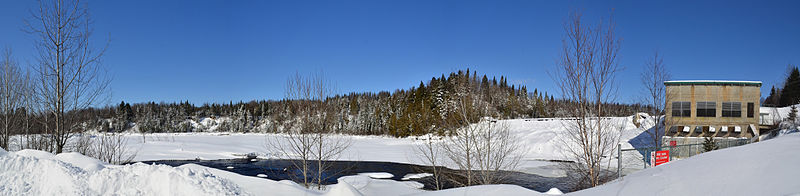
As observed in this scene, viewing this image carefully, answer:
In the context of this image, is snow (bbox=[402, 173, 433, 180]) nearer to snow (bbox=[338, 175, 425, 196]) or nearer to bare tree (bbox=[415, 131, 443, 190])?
bare tree (bbox=[415, 131, 443, 190])

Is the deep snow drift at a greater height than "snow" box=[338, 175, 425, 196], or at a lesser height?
greater

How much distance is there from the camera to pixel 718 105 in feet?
73.1

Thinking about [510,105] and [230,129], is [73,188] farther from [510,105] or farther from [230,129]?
[230,129]

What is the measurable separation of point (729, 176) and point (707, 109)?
76.2 ft

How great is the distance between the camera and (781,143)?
16.2 feet

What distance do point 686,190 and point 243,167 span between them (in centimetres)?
2369

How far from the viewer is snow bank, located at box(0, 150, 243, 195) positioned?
6.27 m

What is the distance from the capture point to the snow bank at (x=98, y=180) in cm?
627

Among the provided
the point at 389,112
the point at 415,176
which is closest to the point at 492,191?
the point at 415,176

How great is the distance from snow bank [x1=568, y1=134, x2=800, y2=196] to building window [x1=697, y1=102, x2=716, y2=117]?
21203mm

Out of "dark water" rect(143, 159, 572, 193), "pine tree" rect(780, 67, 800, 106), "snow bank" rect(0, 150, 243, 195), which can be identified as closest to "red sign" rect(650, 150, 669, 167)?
"dark water" rect(143, 159, 572, 193)

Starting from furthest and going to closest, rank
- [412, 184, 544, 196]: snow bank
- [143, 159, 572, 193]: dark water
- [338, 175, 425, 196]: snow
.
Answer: [143, 159, 572, 193]: dark water, [338, 175, 425, 196]: snow, [412, 184, 544, 196]: snow bank

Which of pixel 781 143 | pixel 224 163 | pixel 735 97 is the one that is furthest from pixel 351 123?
pixel 781 143

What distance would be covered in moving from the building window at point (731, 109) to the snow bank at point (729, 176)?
21.9 m
